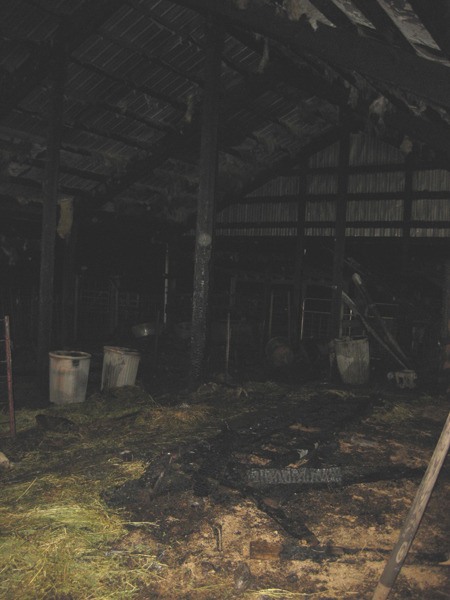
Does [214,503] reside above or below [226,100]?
below

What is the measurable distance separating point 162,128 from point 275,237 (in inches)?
200

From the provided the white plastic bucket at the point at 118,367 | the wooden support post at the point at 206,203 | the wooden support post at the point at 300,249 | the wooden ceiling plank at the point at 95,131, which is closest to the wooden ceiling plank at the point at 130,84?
the wooden ceiling plank at the point at 95,131

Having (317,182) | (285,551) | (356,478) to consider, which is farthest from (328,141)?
(285,551)

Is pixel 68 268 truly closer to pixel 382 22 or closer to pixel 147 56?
pixel 147 56

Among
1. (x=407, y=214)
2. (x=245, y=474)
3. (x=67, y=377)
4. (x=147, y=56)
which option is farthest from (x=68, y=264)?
(x=245, y=474)

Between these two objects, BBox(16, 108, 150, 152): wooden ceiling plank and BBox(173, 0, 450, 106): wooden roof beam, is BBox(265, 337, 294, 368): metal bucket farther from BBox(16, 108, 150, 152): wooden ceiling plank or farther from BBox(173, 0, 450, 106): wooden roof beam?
BBox(173, 0, 450, 106): wooden roof beam

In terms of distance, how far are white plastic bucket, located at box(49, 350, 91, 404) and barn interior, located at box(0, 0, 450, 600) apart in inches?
1.6

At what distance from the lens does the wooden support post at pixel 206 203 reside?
7.55 metres

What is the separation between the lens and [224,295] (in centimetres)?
1622

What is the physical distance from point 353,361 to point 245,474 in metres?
6.47

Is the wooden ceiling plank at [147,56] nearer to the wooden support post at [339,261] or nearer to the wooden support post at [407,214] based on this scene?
the wooden support post at [339,261]

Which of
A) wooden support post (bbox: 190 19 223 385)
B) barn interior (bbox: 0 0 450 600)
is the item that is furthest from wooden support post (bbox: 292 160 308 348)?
wooden support post (bbox: 190 19 223 385)

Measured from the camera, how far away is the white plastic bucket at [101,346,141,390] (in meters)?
8.52

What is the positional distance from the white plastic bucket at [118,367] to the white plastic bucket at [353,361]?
4585 millimetres
